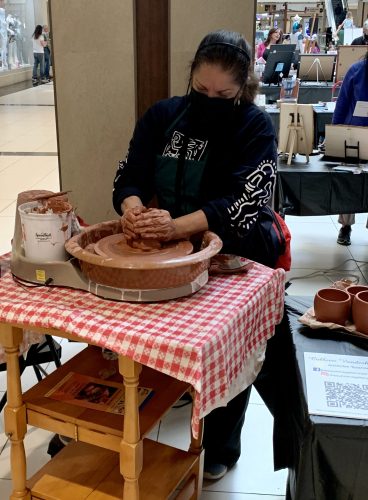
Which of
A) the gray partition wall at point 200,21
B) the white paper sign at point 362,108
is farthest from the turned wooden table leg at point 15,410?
the white paper sign at point 362,108

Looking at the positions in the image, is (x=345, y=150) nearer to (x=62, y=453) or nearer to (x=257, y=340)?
(x=257, y=340)

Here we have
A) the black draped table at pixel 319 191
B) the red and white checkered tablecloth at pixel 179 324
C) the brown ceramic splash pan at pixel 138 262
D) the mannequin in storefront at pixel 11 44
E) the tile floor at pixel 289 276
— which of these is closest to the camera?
the red and white checkered tablecloth at pixel 179 324

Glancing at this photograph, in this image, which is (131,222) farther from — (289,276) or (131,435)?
(289,276)

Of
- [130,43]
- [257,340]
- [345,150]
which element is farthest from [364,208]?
[257,340]

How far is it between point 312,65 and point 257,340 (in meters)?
6.11

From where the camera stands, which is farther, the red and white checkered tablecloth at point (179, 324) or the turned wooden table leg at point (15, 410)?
the turned wooden table leg at point (15, 410)

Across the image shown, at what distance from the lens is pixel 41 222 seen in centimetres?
144

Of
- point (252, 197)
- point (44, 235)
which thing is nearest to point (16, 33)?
point (252, 197)

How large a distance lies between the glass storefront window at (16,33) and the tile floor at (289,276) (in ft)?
21.6

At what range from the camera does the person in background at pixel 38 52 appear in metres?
15.2

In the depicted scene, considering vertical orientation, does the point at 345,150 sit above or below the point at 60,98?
below

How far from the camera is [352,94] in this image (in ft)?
13.2

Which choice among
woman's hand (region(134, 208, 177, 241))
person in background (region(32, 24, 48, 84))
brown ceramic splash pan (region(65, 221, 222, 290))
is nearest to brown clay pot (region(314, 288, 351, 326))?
brown ceramic splash pan (region(65, 221, 222, 290))

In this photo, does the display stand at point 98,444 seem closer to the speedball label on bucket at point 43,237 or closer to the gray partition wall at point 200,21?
the speedball label on bucket at point 43,237
